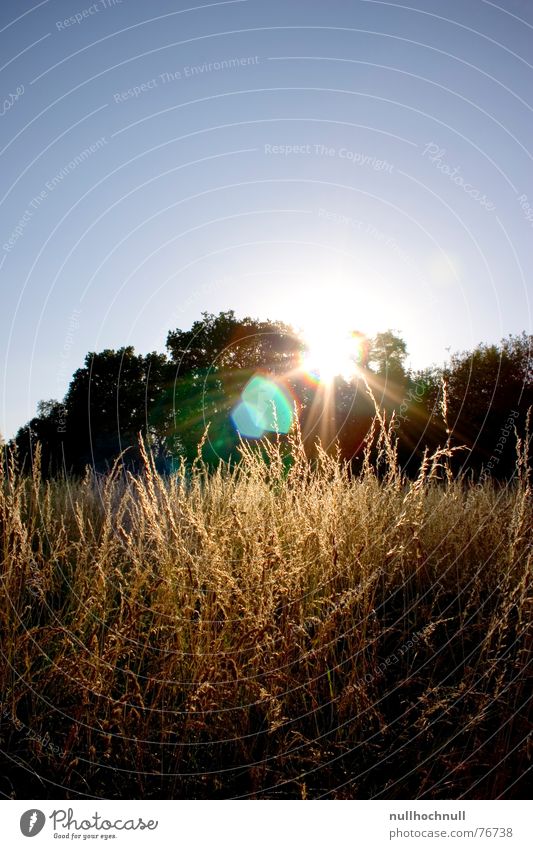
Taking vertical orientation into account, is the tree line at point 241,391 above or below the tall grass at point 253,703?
above

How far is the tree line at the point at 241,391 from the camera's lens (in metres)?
19.0

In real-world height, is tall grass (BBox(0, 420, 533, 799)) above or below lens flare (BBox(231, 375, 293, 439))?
below

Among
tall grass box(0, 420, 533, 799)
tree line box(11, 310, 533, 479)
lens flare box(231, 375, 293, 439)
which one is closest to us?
tall grass box(0, 420, 533, 799)

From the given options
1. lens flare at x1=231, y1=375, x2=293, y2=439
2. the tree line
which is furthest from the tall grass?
lens flare at x1=231, y1=375, x2=293, y2=439

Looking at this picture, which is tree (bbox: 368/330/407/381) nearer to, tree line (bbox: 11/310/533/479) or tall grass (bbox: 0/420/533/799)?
tree line (bbox: 11/310/533/479)

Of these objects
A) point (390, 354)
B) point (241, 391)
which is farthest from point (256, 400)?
point (390, 354)

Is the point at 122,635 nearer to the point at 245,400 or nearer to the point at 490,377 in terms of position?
the point at 490,377

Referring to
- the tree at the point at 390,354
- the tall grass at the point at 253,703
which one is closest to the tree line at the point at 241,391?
the tree at the point at 390,354

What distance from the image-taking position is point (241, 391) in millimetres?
23125

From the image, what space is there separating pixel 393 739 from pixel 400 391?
18.3 metres

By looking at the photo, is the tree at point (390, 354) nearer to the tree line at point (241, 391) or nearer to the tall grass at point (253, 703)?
the tree line at point (241, 391)

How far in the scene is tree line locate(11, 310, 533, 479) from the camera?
62.3 ft

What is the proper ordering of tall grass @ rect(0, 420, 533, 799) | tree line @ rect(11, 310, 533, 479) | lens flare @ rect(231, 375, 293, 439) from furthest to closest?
lens flare @ rect(231, 375, 293, 439)
tree line @ rect(11, 310, 533, 479)
tall grass @ rect(0, 420, 533, 799)

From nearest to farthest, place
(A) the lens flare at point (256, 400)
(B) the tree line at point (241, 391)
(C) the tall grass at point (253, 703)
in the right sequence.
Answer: (C) the tall grass at point (253, 703) → (B) the tree line at point (241, 391) → (A) the lens flare at point (256, 400)
